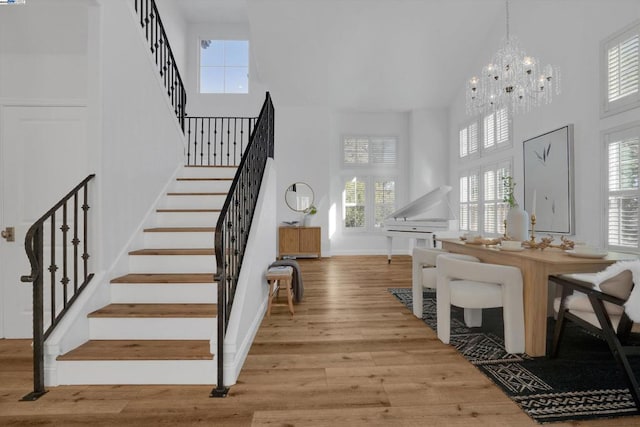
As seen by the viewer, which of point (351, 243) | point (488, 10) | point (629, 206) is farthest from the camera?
point (351, 243)

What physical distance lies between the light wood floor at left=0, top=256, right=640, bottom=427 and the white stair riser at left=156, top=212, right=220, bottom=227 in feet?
4.51

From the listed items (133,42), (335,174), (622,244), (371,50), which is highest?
(371,50)

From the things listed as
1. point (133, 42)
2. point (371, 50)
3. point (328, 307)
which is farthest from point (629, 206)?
point (133, 42)

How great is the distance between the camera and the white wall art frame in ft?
14.5

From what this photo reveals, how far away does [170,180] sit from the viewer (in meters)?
4.03

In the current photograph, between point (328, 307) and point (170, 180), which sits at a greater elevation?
point (170, 180)

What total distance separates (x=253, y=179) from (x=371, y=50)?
4995 millimetres

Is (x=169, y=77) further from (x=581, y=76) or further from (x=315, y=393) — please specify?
(x=581, y=76)

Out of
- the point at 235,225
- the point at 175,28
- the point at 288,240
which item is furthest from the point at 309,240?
the point at 175,28

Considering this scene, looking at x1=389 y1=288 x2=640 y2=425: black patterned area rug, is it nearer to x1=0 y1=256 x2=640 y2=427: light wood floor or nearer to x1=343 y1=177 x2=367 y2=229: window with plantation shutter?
x1=0 y1=256 x2=640 y2=427: light wood floor

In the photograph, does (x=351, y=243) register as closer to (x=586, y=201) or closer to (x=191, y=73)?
(x=586, y=201)

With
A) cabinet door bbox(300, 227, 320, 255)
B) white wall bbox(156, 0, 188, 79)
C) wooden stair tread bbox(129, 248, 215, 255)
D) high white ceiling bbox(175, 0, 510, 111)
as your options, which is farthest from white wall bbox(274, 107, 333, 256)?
wooden stair tread bbox(129, 248, 215, 255)

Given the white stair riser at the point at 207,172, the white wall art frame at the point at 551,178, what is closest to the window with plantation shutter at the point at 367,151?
the white wall art frame at the point at 551,178

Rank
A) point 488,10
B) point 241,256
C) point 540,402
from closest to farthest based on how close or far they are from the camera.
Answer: point 540,402
point 241,256
point 488,10
